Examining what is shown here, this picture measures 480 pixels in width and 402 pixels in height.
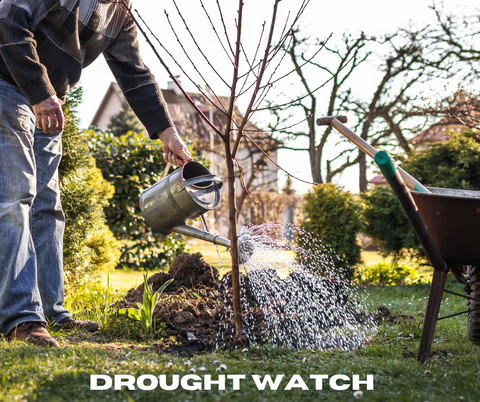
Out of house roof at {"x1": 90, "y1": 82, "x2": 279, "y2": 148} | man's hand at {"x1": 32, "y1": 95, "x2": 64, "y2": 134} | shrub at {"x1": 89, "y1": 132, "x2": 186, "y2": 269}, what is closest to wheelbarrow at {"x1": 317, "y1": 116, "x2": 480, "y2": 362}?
house roof at {"x1": 90, "y1": 82, "x2": 279, "y2": 148}

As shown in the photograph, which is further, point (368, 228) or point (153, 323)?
point (368, 228)

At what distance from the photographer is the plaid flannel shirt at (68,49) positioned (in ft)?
6.10

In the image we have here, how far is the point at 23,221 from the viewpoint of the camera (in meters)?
1.88

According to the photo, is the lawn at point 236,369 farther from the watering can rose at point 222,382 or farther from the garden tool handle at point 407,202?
the garden tool handle at point 407,202

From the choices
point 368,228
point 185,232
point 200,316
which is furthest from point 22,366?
point 368,228

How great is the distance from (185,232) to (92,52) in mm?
1116

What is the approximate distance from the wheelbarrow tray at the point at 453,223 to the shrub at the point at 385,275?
3202 mm

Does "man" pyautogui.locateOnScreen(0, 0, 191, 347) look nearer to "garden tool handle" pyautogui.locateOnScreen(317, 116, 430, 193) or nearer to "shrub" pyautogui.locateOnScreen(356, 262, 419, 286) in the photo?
"garden tool handle" pyautogui.locateOnScreen(317, 116, 430, 193)

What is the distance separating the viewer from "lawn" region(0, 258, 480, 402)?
1.32 meters

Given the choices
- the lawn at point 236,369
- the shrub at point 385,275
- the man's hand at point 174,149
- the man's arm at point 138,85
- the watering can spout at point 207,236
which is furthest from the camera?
the shrub at point 385,275

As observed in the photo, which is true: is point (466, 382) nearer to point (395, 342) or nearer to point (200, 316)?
point (395, 342)

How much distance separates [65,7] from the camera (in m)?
2.05

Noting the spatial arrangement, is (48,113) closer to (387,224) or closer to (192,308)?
(192,308)

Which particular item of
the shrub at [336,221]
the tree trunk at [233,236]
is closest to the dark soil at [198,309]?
the tree trunk at [233,236]
